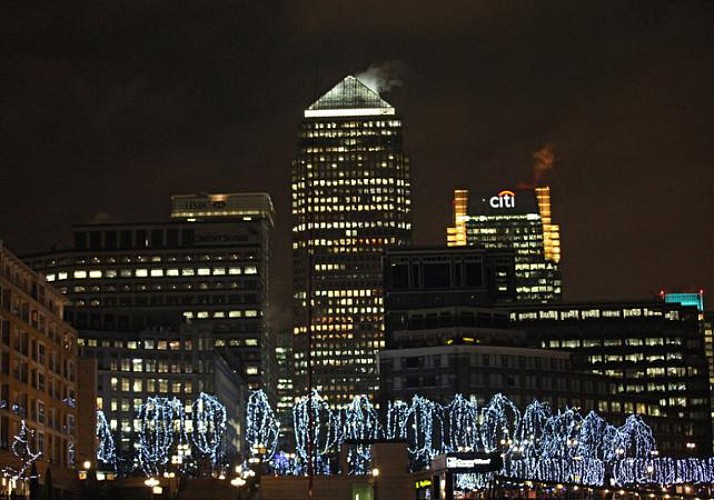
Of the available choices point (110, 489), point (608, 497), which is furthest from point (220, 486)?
point (608, 497)

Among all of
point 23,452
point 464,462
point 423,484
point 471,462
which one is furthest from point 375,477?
point 23,452

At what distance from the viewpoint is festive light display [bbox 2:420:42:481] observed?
359 ft

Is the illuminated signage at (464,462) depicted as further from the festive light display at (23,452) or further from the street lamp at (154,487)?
the street lamp at (154,487)

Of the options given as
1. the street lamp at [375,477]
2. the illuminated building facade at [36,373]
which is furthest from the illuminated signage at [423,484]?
the illuminated building facade at [36,373]

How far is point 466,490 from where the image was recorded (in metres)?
108

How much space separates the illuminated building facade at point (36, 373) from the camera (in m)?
113

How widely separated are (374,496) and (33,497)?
32.5 m

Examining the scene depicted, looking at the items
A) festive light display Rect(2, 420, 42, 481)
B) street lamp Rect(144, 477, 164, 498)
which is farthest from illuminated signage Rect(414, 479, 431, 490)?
festive light display Rect(2, 420, 42, 481)

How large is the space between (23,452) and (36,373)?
9895mm

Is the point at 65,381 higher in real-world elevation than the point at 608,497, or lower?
higher


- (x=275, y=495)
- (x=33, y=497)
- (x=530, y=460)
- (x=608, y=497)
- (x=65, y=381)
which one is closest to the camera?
(x=33, y=497)

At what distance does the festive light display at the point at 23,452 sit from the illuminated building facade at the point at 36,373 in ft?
1.03

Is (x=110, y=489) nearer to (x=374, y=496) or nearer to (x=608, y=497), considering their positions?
(x=374, y=496)

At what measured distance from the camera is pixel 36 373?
12200 cm
